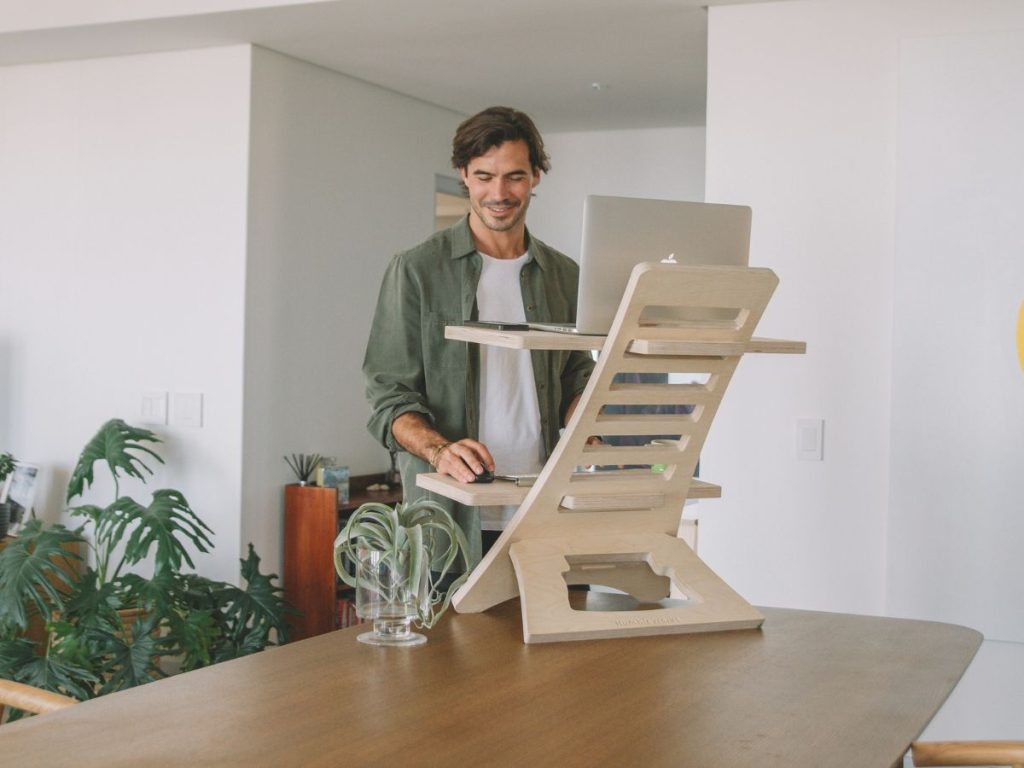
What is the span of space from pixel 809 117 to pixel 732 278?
6.61ft

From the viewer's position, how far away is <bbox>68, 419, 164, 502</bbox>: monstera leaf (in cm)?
451

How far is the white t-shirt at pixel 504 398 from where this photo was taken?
100 inches

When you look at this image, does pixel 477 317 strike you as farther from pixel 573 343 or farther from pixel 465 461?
pixel 573 343

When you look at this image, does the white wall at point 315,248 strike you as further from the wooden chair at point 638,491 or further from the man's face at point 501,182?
the wooden chair at point 638,491

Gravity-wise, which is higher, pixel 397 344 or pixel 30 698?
pixel 397 344

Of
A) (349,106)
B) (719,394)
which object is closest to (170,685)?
(719,394)

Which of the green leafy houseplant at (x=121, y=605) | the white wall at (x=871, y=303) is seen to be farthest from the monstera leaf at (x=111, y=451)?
the white wall at (x=871, y=303)

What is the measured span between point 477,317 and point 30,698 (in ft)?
3.80

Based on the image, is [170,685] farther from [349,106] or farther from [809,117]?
[349,106]

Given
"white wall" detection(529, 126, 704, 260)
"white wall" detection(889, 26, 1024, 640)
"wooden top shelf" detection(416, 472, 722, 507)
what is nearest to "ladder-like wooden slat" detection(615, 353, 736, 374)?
"wooden top shelf" detection(416, 472, 722, 507)

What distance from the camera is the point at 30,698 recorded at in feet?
5.91

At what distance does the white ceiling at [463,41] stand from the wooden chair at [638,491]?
6.96 ft

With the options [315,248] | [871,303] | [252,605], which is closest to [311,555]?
[252,605]

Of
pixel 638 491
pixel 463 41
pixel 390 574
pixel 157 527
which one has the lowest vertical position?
pixel 157 527
